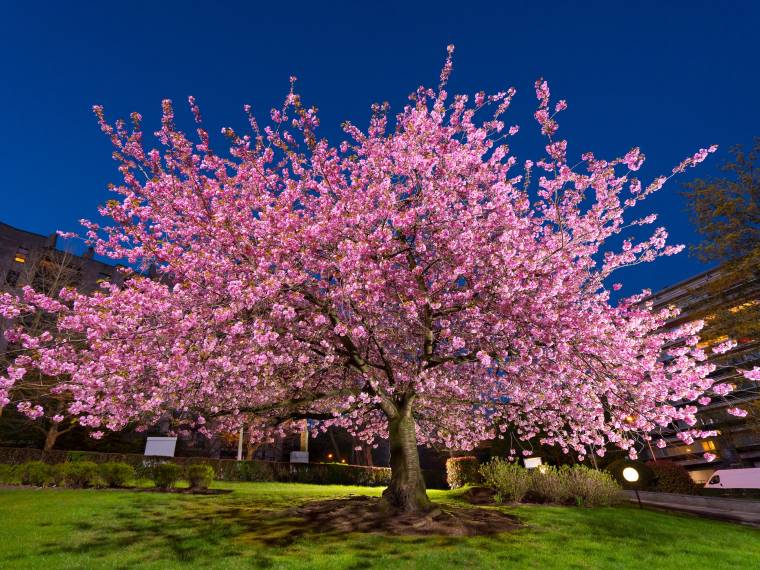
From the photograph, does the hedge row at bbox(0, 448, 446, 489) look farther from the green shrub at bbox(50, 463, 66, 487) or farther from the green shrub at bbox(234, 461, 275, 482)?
the green shrub at bbox(50, 463, 66, 487)

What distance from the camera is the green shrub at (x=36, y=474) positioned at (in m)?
15.5

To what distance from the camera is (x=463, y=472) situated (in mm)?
26750

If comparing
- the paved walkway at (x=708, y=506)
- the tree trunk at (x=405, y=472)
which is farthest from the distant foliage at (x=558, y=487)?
the tree trunk at (x=405, y=472)

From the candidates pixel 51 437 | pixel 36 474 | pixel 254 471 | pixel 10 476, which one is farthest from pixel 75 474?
pixel 51 437

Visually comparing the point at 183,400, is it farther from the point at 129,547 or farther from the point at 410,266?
the point at 410,266

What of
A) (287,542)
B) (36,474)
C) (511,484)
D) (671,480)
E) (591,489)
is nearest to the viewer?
(287,542)

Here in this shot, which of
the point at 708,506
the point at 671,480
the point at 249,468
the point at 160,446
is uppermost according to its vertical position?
the point at 160,446

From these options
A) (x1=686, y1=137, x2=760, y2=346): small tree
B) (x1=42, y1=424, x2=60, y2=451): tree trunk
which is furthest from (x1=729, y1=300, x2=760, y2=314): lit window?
(x1=42, y1=424, x2=60, y2=451): tree trunk

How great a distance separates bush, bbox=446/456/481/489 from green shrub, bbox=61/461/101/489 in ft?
62.6

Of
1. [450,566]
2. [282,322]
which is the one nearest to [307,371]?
[282,322]

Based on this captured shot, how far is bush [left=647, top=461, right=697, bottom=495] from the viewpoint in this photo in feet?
74.3

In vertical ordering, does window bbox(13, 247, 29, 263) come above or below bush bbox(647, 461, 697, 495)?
above

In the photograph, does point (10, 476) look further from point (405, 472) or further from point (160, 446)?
point (405, 472)

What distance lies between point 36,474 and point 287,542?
12.1 meters
